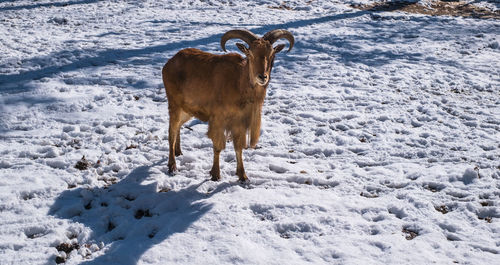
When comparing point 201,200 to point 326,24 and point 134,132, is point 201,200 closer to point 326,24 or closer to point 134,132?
point 134,132

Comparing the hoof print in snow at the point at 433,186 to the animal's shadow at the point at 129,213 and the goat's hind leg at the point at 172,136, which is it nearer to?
the animal's shadow at the point at 129,213

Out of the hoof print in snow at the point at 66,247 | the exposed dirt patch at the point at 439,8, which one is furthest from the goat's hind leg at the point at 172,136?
the exposed dirt patch at the point at 439,8

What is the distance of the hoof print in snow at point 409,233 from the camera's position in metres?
4.57

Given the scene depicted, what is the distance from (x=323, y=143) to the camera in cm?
706

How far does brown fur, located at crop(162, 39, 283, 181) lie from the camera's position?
5.20m

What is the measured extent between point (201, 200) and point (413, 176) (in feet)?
10.7

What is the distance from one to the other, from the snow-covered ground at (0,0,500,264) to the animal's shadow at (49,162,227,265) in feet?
0.07

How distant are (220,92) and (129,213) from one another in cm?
201

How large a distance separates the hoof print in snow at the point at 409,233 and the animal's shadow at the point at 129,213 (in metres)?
2.44

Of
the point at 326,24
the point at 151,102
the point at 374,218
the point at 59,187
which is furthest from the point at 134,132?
the point at 326,24

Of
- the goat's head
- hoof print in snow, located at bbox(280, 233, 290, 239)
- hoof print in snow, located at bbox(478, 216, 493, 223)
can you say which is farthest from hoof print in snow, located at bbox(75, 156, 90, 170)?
hoof print in snow, located at bbox(478, 216, 493, 223)

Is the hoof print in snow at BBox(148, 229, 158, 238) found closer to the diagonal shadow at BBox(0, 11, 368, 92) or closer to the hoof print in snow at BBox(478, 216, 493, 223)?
the hoof print in snow at BBox(478, 216, 493, 223)

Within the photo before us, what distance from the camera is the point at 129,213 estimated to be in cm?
493

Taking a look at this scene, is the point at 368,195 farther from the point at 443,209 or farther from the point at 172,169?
the point at 172,169
